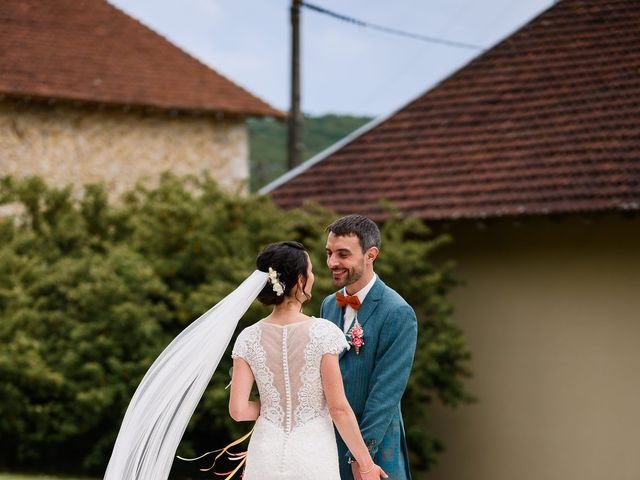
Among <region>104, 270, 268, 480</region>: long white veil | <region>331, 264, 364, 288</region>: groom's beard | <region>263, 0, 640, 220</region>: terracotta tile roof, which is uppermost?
<region>263, 0, 640, 220</region>: terracotta tile roof

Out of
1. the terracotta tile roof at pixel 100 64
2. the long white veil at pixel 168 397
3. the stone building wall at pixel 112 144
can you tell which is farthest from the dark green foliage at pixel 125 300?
the terracotta tile roof at pixel 100 64

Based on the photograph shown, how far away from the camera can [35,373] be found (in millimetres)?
12305

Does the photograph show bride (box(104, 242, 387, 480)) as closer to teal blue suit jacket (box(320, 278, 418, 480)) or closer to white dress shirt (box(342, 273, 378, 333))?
teal blue suit jacket (box(320, 278, 418, 480))

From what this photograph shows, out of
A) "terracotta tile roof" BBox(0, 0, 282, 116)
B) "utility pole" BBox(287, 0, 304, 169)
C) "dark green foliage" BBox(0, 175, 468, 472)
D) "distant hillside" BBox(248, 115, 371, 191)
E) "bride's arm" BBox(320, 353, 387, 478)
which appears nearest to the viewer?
"bride's arm" BBox(320, 353, 387, 478)

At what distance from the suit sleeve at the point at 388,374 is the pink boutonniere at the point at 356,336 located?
0.29 ft

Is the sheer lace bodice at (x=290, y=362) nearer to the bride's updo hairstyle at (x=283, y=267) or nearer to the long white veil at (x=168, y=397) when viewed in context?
the bride's updo hairstyle at (x=283, y=267)

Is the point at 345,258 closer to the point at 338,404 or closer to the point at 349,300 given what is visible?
the point at 349,300

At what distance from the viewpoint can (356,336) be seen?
5406 millimetres

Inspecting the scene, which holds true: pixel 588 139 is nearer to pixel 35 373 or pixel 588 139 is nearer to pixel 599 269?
pixel 599 269

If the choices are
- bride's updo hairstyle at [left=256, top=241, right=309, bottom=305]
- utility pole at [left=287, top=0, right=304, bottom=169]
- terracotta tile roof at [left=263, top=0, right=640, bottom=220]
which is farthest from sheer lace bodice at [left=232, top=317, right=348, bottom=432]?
utility pole at [left=287, top=0, right=304, bottom=169]

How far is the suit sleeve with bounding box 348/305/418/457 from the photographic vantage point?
5.25 meters

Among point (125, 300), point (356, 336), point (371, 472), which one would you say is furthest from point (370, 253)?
point (125, 300)

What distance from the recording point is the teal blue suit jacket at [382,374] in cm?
527

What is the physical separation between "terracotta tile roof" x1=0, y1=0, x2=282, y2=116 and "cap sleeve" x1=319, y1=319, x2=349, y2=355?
646 inches
